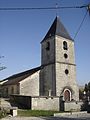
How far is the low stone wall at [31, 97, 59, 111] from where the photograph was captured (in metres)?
28.9

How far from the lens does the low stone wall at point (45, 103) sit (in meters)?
28.9

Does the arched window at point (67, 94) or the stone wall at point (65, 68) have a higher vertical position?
the stone wall at point (65, 68)

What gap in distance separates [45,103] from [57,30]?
46.9 ft

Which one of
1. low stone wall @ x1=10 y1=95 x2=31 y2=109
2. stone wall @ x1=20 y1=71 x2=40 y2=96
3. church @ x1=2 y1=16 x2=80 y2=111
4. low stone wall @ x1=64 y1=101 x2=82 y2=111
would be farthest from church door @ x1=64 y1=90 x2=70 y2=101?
low stone wall @ x1=10 y1=95 x2=31 y2=109

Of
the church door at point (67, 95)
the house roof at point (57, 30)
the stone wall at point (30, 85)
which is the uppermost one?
the house roof at point (57, 30)

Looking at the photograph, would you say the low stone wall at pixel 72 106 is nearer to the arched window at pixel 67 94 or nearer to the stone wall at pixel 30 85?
the arched window at pixel 67 94

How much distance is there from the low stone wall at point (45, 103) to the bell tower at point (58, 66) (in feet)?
15.9

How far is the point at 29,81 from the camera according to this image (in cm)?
3741

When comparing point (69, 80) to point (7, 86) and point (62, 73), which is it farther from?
point (7, 86)

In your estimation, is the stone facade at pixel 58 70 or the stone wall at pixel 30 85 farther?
the stone facade at pixel 58 70

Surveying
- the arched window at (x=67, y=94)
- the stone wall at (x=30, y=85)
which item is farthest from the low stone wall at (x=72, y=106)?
the stone wall at (x=30, y=85)

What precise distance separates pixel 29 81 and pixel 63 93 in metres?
5.38

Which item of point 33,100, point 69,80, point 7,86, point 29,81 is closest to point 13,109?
point 33,100

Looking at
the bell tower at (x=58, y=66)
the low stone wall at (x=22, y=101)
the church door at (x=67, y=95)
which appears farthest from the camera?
the church door at (x=67, y=95)
